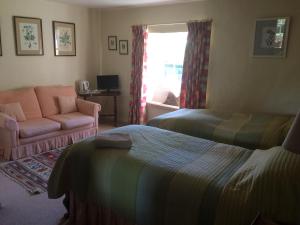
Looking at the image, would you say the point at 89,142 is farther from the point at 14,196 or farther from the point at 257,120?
the point at 257,120

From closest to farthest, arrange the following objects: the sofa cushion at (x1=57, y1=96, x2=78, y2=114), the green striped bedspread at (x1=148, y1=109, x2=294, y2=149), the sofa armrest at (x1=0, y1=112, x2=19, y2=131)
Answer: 1. the green striped bedspread at (x1=148, y1=109, x2=294, y2=149)
2. the sofa armrest at (x1=0, y1=112, x2=19, y2=131)
3. the sofa cushion at (x1=57, y1=96, x2=78, y2=114)

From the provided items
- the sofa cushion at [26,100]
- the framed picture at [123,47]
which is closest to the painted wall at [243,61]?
the framed picture at [123,47]

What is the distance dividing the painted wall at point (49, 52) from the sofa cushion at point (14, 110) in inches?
20.1

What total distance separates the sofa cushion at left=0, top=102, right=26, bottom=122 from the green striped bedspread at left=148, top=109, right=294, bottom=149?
79.3 inches

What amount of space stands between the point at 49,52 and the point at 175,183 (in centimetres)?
389

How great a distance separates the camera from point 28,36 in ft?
14.1

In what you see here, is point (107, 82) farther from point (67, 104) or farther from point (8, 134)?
point (8, 134)

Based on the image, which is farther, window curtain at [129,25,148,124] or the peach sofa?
window curtain at [129,25,148,124]

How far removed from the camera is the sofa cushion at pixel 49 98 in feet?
14.3

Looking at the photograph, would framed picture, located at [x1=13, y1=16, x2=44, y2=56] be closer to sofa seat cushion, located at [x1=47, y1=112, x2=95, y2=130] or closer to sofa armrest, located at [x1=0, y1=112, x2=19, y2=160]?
sofa seat cushion, located at [x1=47, y1=112, x2=95, y2=130]

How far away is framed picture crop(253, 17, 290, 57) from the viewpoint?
3.36 m

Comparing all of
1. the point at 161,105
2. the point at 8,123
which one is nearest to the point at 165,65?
the point at 161,105

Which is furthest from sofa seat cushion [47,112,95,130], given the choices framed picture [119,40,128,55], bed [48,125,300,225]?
bed [48,125,300,225]

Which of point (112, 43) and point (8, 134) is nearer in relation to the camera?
point (8, 134)
